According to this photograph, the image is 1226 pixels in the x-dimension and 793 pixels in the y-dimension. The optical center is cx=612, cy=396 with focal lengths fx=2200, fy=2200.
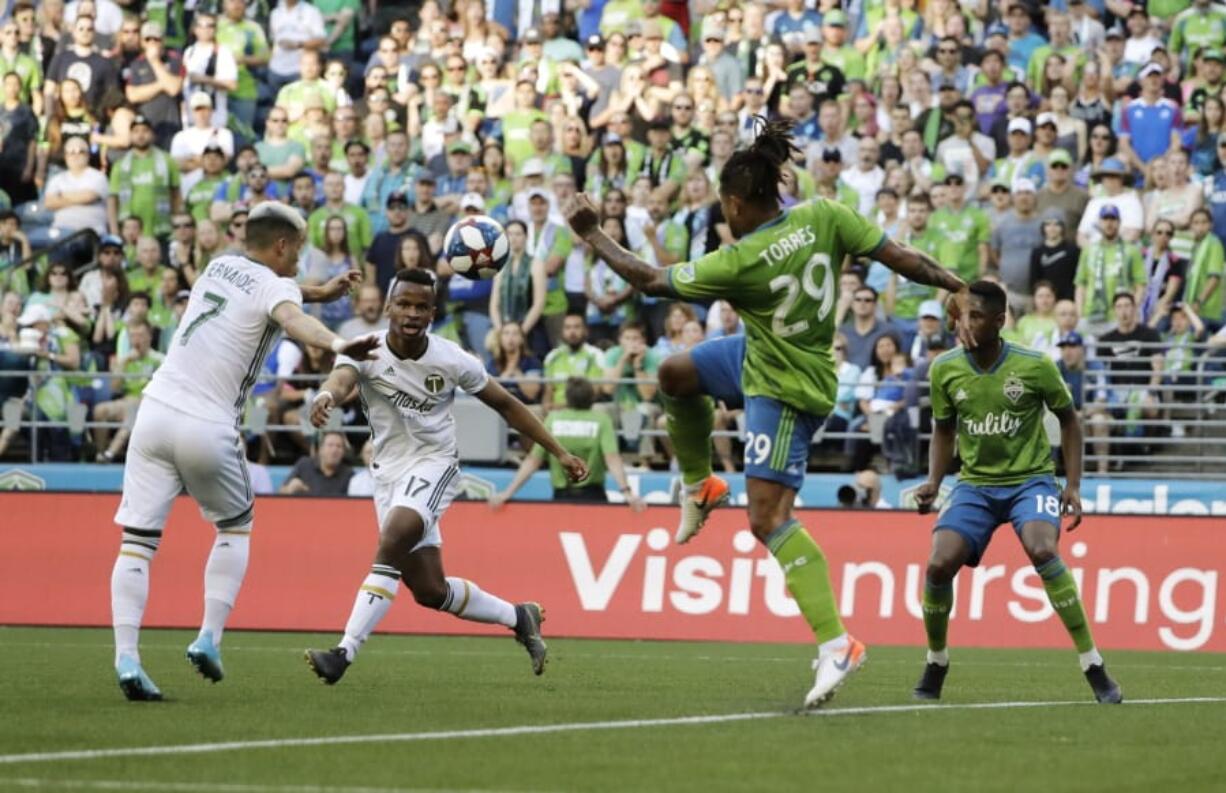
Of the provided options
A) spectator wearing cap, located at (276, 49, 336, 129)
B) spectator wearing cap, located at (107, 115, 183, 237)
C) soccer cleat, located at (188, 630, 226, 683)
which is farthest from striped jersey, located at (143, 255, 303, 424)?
spectator wearing cap, located at (276, 49, 336, 129)

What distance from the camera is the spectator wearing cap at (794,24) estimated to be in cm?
2509

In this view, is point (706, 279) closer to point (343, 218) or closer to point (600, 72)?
point (343, 218)

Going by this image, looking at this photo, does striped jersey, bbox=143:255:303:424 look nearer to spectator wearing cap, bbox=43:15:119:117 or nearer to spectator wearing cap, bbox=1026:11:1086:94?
spectator wearing cap, bbox=1026:11:1086:94

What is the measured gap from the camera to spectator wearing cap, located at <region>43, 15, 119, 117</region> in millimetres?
26984

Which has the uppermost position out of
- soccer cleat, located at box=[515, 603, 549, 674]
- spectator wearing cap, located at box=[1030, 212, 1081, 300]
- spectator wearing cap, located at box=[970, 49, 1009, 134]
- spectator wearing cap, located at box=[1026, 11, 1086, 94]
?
spectator wearing cap, located at box=[1026, 11, 1086, 94]

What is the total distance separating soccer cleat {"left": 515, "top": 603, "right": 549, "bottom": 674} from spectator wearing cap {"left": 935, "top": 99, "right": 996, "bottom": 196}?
11775mm

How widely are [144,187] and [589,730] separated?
57.8 ft

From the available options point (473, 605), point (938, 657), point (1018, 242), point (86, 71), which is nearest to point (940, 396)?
point (938, 657)

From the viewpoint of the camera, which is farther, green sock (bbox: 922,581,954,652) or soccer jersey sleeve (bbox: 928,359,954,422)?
soccer jersey sleeve (bbox: 928,359,954,422)

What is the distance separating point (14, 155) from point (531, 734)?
1955cm

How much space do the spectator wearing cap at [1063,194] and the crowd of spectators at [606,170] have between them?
0.13ft

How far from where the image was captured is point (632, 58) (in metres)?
25.6

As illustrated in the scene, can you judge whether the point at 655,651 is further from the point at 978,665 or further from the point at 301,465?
the point at 301,465

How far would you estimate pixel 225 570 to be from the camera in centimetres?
1098
